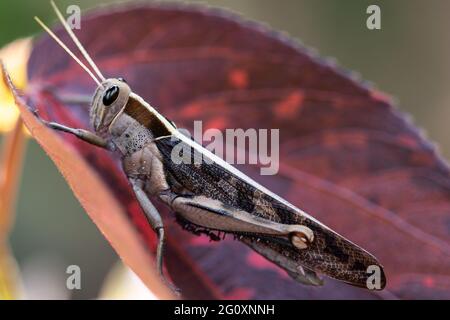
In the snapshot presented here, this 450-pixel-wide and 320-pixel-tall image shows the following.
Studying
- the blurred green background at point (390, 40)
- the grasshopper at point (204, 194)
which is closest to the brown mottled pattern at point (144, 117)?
the grasshopper at point (204, 194)

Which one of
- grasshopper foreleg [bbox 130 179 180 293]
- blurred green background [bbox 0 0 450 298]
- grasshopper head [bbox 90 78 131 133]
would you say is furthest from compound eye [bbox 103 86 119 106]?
blurred green background [bbox 0 0 450 298]

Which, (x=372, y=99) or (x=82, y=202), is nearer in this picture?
(x=82, y=202)

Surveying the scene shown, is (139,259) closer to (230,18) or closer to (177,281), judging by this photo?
Answer: (177,281)

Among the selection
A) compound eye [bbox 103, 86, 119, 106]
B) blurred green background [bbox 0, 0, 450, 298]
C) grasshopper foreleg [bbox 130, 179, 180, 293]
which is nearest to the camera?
grasshopper foreleg [bbox 130, 179, 180, 293]

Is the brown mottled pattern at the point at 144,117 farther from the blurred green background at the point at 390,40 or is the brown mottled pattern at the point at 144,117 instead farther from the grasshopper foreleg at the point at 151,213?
the blurred green background at the point at 390,40

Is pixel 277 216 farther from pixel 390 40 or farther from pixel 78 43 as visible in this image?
pixel 390 40

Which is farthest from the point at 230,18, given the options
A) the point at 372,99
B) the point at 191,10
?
the point at 372,99

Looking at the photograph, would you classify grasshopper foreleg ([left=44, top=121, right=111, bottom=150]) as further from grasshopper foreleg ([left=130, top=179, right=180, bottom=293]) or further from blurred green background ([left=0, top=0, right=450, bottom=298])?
blurred green background ([left=0, top=0, right=450, bottom=298])

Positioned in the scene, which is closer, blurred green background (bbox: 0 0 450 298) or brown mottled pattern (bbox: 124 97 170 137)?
brown mottled pattern (bbox: 124 97 170 137)
